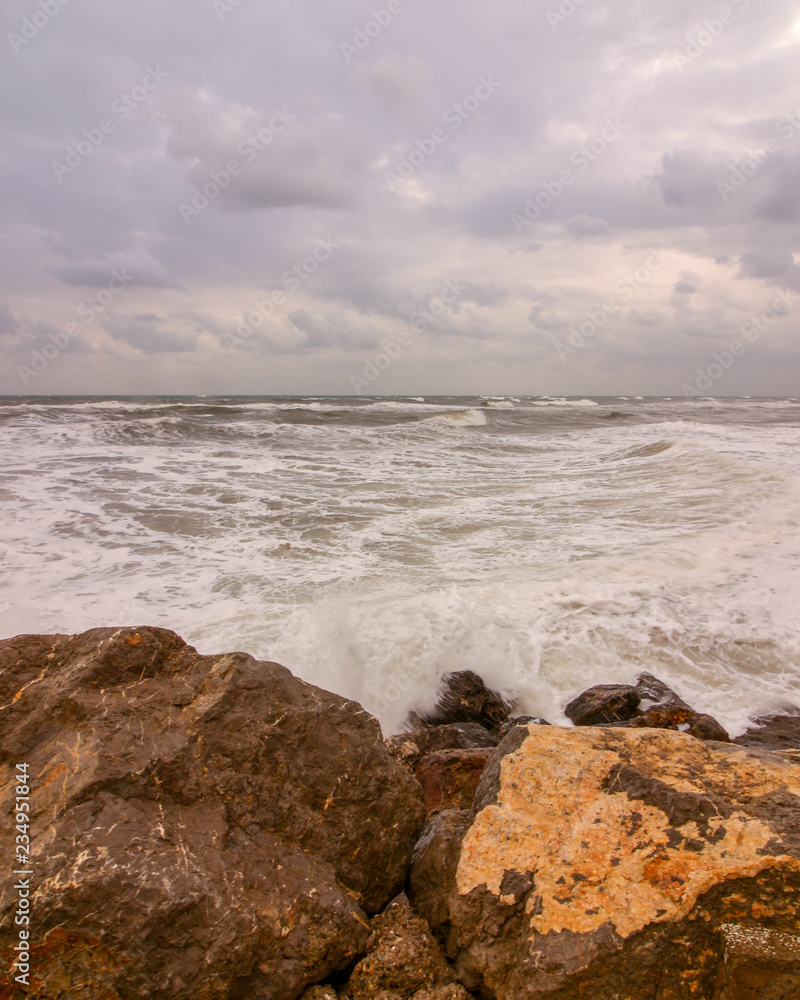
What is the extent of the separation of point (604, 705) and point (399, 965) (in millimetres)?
2450

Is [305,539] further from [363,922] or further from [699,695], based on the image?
[363,922]

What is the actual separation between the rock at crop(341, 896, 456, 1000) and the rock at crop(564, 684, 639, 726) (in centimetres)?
219

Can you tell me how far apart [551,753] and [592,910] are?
650mm

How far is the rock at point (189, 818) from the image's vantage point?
1775mm

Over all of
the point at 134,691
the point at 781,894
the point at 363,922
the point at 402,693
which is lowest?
the point at 402,693

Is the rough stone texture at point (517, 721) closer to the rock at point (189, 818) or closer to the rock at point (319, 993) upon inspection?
the rock at point (189, 818)

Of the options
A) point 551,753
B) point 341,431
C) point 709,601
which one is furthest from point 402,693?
point 341,431

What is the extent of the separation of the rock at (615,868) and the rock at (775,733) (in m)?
1.40

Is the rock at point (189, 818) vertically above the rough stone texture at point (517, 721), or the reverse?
the rock at point (189, 818)

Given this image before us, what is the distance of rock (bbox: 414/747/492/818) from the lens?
3.04 metres

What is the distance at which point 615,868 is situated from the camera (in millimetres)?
1952

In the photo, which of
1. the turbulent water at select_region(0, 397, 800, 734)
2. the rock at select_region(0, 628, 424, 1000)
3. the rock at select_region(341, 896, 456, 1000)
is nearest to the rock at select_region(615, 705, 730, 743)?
the turbulent water at select_region(0, 397, 800, 734)

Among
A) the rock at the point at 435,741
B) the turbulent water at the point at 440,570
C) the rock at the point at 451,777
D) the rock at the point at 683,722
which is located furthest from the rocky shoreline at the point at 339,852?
the turbulent water at the point at 440,570

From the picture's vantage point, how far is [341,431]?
2512 centimetres
